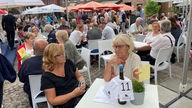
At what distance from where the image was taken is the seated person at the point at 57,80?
227cm

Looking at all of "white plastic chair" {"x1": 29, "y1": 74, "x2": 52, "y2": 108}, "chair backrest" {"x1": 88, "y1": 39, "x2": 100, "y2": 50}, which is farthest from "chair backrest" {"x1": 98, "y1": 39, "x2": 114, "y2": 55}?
"white plastic chair" {"x1": 29, "y1": 74, "x2": 52, "y2": 108}

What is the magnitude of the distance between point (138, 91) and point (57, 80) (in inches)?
36.0

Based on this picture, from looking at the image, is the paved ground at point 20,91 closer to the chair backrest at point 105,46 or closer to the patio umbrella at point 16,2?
the chair backrest at point 105,46

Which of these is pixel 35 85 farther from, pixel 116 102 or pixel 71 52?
pixel 116 102

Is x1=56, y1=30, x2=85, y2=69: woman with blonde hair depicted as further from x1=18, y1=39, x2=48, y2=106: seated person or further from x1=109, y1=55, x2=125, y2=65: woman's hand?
x1=109, y1=55, x2=125, y2=65: woman's hand

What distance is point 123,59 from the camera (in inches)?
105

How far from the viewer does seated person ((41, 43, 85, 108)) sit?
2.27 m

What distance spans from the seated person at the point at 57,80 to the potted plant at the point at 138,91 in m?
0.75

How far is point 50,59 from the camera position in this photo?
2.35 meters

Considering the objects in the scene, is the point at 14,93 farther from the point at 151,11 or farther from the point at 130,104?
the point at 151,11

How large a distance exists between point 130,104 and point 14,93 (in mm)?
3341

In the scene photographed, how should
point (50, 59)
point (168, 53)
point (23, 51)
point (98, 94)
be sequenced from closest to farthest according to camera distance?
point (98, 94)
point (50, 59)
point (168, 53)
point (23, 51)

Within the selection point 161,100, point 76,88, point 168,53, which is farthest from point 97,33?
point 76,88

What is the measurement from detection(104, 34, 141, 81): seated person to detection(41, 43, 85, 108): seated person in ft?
1.19
